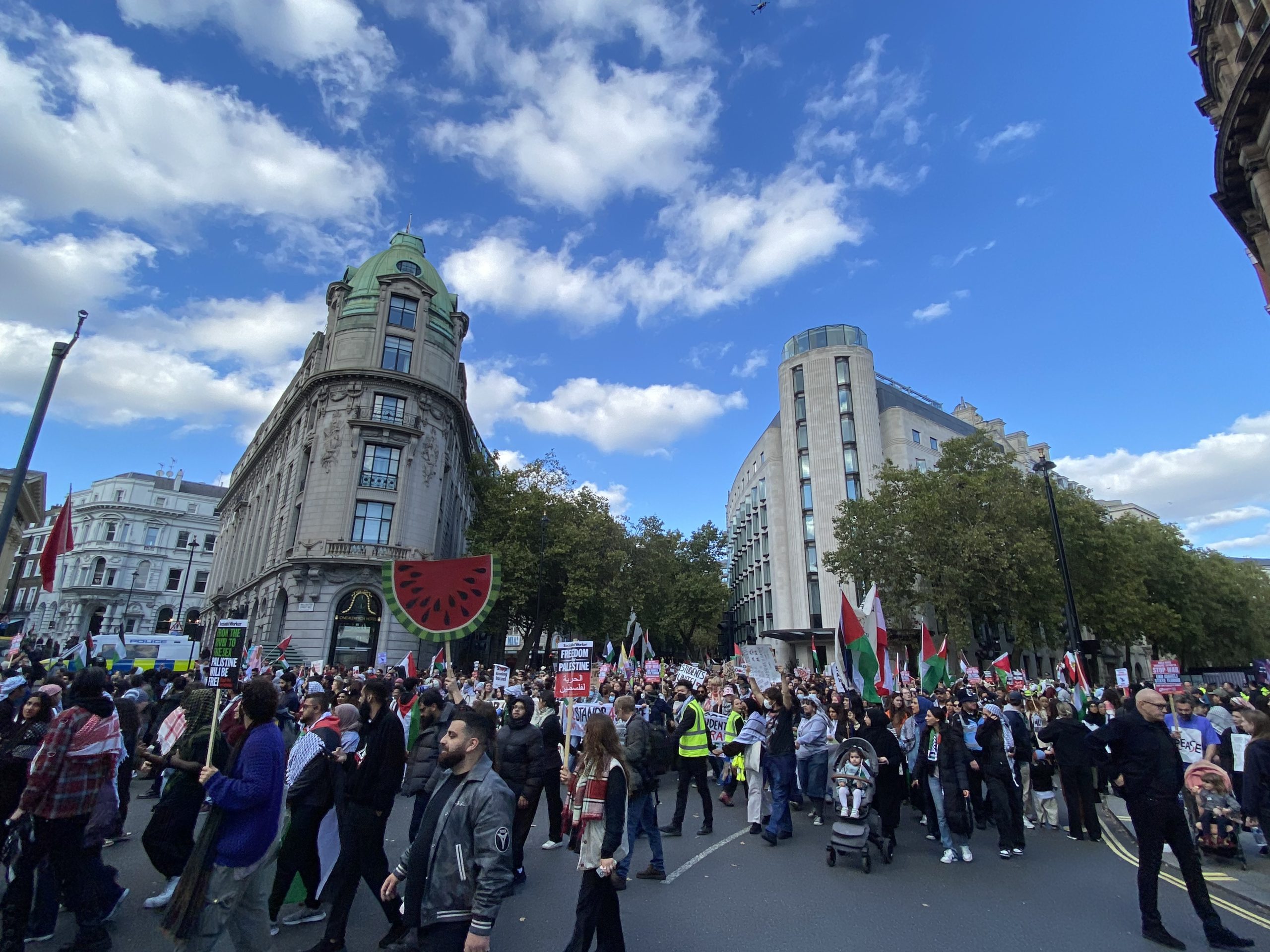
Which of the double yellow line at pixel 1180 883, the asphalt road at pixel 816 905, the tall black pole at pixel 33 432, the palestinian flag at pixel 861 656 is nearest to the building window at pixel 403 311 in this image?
the tall black pole at pixel 33 432

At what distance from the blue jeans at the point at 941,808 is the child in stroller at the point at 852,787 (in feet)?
4.20

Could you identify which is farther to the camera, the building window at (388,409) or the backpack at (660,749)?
the building window at (388,409)

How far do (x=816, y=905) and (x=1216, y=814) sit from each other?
568 cm

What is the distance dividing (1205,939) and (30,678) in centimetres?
1828

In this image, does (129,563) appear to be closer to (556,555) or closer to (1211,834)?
(556,555)

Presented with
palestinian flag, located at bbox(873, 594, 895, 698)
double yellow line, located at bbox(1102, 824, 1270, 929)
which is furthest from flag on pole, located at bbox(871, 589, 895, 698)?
double yellow line, located at bbox(1102, 824, 1270, 929)

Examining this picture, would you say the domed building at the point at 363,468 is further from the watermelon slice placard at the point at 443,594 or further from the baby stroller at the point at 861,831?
the baby stroller at the point at 861,831

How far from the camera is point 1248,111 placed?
A: 15852 millimetres

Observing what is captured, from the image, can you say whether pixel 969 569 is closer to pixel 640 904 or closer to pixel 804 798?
pixel 804 798

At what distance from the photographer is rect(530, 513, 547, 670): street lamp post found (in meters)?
31.9

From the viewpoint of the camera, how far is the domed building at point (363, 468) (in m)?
31.9

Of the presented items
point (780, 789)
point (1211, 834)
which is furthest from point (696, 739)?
point (1211, 834)

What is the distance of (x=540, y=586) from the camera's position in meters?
30.0

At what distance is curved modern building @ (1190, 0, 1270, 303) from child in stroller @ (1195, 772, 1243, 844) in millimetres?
16439
